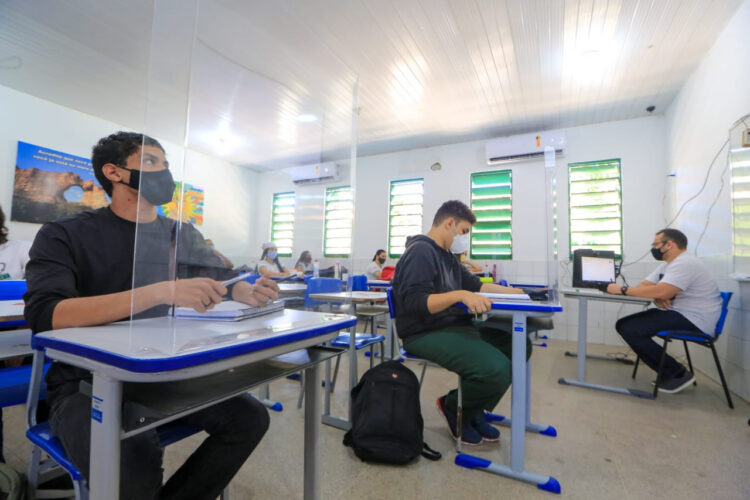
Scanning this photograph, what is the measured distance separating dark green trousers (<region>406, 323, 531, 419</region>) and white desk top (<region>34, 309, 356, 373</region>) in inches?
35.5

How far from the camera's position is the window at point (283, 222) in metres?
1.43

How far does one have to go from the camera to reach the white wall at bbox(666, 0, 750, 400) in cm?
257

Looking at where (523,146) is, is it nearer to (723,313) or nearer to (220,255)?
(723,313)

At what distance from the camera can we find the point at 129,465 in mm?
758

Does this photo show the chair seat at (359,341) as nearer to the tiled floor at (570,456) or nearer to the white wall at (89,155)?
the tiled floor at (570,456)

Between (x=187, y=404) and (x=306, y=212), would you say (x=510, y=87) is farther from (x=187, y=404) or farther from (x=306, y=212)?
(x=187, y=404)

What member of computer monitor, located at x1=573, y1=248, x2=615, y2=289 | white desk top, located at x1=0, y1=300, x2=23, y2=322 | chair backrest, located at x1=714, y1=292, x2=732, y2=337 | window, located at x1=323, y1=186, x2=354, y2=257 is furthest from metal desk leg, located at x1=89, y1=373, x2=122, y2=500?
computer monitor, located at x1=573, y1=248, x2=615, y2=289

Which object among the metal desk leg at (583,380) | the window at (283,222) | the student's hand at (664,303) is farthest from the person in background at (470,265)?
the window at (283,222)

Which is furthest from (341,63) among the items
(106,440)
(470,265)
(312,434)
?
(470,265)

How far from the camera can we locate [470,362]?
1637 millimetres

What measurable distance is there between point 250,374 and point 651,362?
313cm

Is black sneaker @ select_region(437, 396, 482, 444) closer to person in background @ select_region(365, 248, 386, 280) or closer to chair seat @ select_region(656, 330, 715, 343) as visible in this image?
chair seat @ select_region(656, 330, 715, 343)

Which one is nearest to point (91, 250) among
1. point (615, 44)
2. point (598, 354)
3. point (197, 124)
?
point (197, 124)

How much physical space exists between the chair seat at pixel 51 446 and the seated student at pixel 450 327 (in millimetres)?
1280
